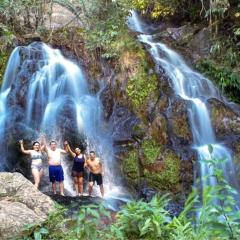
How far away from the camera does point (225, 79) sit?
1129cm

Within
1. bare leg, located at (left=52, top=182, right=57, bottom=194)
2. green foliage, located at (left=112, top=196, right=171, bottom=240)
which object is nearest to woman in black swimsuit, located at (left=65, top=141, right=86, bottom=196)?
bare leg, located at (left=52, top=182, right=57, bottom=194)

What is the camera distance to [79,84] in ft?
35.0

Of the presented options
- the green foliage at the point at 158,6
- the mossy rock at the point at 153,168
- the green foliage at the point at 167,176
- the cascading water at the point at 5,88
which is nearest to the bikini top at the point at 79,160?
the mossy rock at the point at 153,168

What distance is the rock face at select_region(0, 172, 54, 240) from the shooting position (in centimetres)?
349

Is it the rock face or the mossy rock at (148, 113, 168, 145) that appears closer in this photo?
the rock face

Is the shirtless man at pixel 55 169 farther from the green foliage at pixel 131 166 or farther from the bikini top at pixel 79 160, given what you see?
the green foliage at pixel 131 166

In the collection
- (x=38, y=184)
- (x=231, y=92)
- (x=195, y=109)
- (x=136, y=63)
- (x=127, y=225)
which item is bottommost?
(x=127, y=225)

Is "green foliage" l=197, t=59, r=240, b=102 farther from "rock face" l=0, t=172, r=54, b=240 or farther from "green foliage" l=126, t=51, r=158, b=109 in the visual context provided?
"rock face" l=0, t=172, r=54, b=240

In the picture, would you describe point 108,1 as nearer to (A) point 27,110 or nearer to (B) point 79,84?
(B) point 79,84

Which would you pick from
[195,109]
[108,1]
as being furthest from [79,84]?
[195,109]

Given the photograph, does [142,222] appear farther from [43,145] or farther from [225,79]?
[225,79]

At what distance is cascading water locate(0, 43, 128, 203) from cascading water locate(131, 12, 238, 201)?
6.42ft

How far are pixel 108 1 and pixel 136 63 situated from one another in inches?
72.6

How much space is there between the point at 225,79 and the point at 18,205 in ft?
27.4
